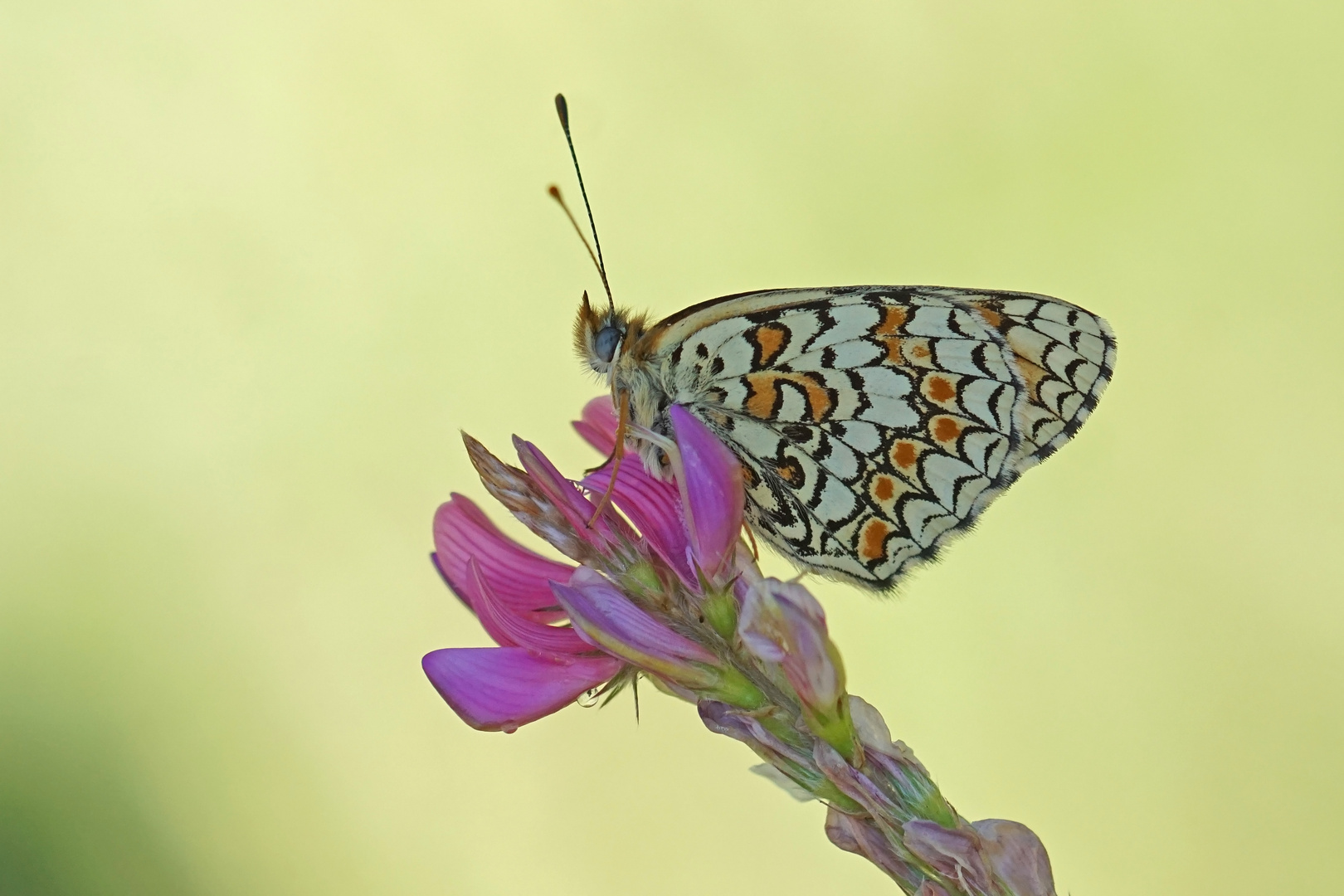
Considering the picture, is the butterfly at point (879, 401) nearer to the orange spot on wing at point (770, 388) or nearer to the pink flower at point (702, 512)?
the orange spot on wing at point (770, 388)

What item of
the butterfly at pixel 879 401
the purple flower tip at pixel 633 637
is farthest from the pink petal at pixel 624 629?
the butterfly at pixel 879 401

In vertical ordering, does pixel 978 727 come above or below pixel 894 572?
below

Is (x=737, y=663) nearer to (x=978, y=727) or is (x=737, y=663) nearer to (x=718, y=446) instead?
(x=718, y=446)

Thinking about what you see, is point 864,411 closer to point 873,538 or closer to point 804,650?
point 873,538

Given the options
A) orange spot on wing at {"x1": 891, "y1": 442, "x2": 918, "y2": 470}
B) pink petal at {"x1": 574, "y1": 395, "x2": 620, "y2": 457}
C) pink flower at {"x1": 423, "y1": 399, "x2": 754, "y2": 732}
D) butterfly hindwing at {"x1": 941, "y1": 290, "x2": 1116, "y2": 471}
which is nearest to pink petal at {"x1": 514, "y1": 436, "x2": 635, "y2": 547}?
pink flower at {"x1": 423, "y1": 399, "x2": 754, "y2": 732}

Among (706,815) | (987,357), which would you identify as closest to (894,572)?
(987,357)

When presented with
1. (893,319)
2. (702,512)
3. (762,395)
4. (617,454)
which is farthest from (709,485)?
(893,319)

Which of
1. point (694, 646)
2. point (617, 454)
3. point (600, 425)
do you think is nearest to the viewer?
point (694, 646)
